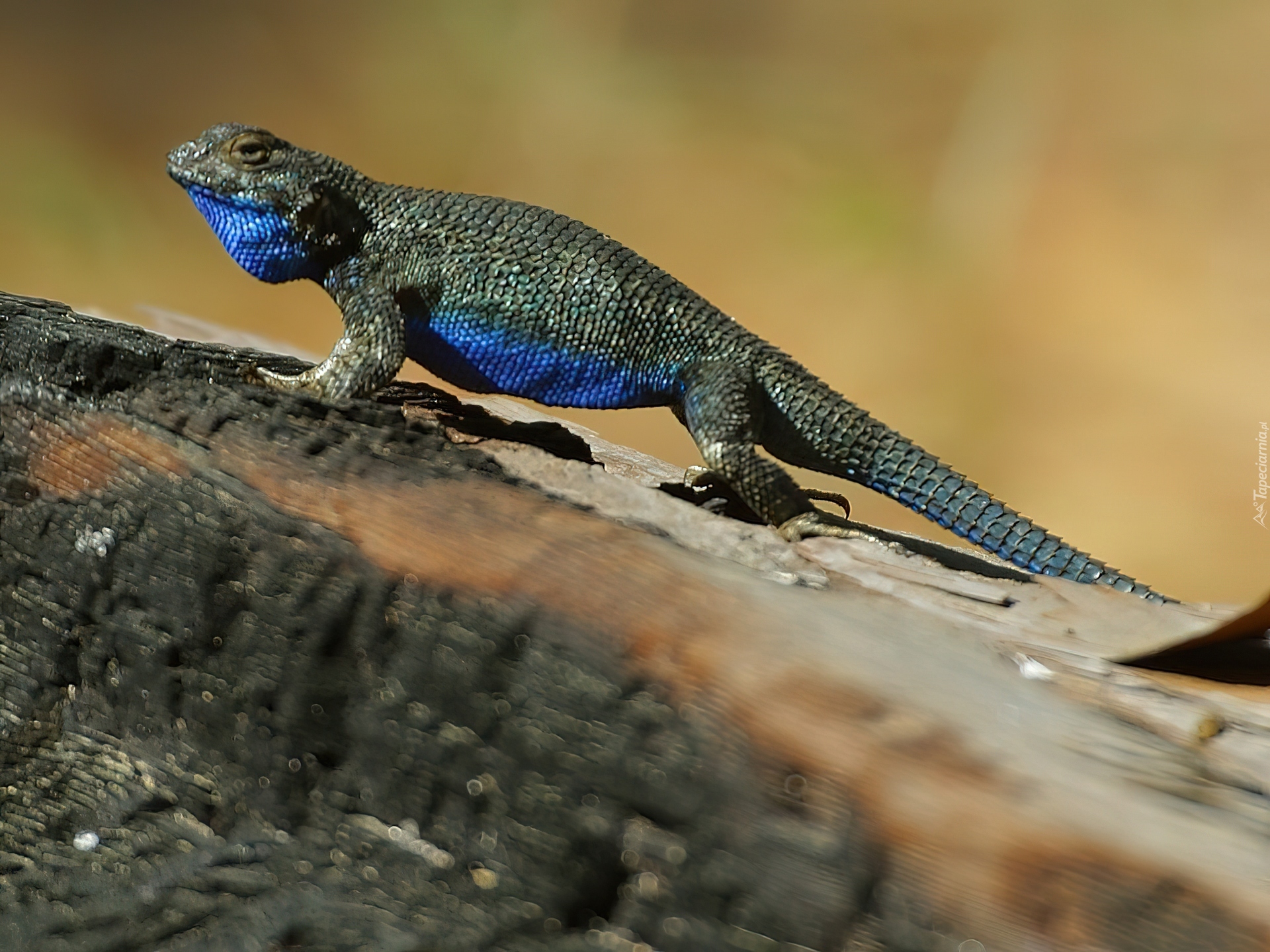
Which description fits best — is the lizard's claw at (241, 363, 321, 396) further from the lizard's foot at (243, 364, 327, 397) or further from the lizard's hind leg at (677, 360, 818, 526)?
the lizard's hind leg at (677, 360, 818, 526)

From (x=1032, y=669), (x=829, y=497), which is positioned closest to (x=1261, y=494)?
(x=829, y=497)

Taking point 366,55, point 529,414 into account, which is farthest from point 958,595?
point 366,55

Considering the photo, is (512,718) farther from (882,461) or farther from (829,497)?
(829,497)

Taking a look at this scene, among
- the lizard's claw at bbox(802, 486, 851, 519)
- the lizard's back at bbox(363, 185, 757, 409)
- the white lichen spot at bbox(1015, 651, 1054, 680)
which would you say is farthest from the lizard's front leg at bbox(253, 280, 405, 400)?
the white lichen spot at bbox(1015, 651, 1054, 680)

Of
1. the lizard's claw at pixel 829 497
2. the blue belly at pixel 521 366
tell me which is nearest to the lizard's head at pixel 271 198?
the blue belly at pixel 521 366

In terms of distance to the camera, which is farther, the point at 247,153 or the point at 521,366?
the point at 521,366

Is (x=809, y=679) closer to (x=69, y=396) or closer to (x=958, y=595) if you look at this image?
(x=958, y=595)

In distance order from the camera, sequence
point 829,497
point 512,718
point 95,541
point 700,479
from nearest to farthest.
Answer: point 512,718, point 95,541, point 700,479, point 829,497

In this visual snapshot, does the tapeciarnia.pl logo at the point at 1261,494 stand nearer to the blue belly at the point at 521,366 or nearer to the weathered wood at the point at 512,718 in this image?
the weathered wood at the point at 512,718
